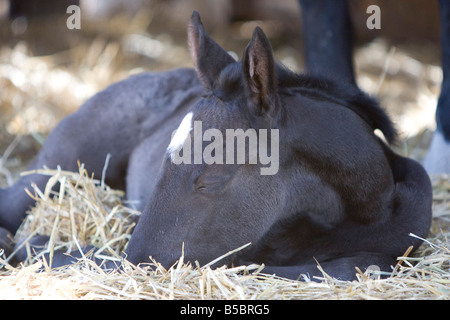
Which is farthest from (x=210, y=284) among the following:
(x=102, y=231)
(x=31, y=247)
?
(x=31, y=247)

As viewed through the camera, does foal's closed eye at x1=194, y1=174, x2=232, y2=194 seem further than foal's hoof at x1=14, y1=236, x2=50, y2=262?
No

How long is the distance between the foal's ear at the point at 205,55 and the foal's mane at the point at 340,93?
0.28 meters

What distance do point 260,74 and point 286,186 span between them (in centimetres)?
50

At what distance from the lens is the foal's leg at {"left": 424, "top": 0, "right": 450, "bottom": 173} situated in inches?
154

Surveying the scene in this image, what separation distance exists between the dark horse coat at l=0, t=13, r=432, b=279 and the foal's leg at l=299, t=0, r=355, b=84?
1496 millimetres

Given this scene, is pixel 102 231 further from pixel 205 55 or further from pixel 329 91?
pixel 329 91

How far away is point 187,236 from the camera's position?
256cm

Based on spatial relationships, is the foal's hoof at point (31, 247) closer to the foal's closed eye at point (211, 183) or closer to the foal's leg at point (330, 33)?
the foal's closed eye at point (211, 183)

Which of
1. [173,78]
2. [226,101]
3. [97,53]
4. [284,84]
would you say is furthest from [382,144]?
[97,53]

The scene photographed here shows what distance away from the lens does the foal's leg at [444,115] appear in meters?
3.92

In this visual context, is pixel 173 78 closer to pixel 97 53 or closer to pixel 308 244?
pixel 308 244

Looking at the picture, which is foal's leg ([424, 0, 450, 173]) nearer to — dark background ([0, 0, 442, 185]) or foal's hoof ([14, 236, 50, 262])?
dark background ([0, 0, 442, 185])

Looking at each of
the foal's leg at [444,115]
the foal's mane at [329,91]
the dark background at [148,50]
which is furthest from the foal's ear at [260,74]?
the dark background at [148,50]

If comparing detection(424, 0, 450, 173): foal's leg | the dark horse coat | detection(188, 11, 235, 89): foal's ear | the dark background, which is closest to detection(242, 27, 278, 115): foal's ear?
the dark horse coat
